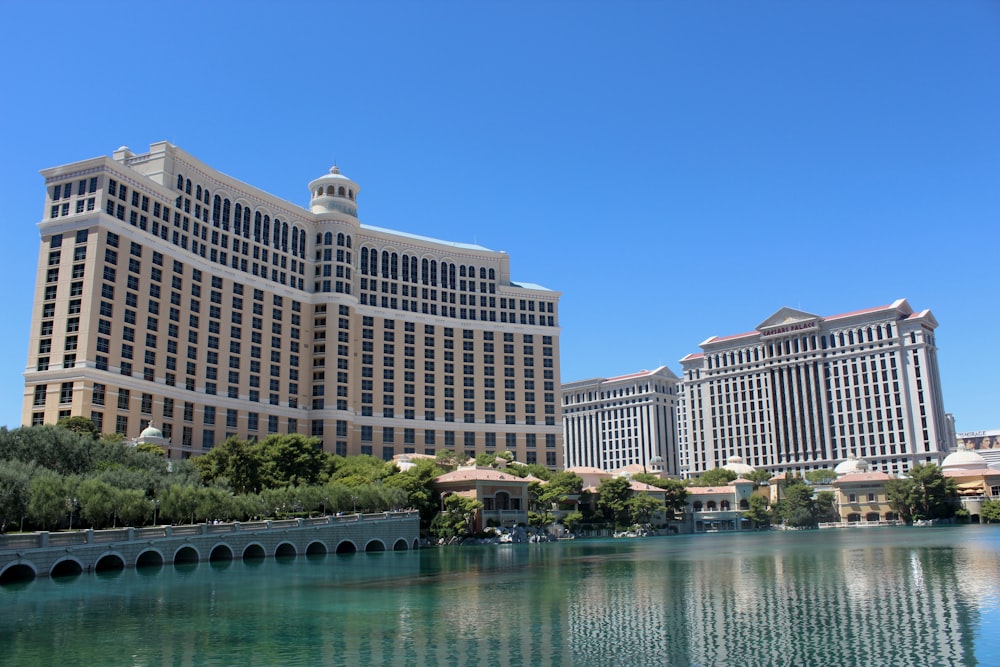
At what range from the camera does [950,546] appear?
78.9 m

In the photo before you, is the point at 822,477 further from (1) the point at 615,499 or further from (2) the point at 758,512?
(1) the point at 615,499

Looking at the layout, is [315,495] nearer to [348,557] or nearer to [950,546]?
[348,557]

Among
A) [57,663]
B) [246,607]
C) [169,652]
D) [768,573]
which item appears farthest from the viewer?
[768,573]

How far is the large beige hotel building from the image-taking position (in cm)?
11362

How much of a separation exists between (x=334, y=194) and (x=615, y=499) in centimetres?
7675

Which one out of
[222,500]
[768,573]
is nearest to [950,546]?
[768,573]

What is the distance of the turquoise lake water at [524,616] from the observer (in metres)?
29.9

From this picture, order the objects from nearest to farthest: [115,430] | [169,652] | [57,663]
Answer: [57,663] < [169,652] < [115,430]

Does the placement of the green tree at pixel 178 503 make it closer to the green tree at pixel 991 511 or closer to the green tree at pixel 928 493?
the green tree at pixel 928 493

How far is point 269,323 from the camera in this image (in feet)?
470

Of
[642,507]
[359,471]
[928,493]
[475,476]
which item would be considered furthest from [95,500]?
[928,493]

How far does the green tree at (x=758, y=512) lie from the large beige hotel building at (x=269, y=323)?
38.9 metres

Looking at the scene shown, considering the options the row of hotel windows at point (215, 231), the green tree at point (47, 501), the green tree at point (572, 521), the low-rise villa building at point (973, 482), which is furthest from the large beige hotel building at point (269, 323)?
the low-rise villa building at point (973, 482)

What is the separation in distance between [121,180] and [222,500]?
59538 mm
